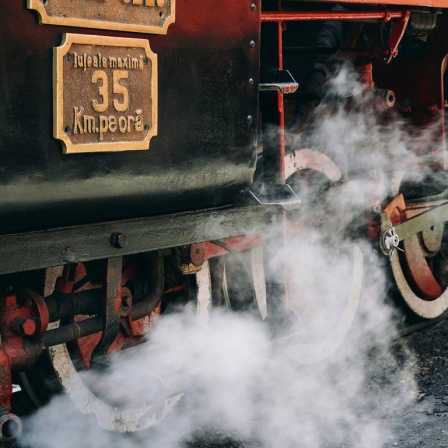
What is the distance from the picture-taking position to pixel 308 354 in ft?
14.4

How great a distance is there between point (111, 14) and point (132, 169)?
0.44 metres

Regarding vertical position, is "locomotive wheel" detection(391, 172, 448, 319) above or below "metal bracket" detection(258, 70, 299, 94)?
below

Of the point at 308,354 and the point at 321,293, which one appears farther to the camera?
the point at 321,293

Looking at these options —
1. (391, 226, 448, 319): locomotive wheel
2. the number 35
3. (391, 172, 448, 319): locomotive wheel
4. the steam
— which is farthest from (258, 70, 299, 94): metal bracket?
(391, 226, 448, 319): locomotive wheel

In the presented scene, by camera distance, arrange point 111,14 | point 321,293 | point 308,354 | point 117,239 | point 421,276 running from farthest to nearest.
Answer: point 421,276 → point 321,293 → point 308,354 → point 117,239 → point 111,14

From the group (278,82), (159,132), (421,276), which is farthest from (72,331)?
(421,276)

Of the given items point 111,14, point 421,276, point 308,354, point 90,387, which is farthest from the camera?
point 421,276

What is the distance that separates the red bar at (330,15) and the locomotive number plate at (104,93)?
812mm

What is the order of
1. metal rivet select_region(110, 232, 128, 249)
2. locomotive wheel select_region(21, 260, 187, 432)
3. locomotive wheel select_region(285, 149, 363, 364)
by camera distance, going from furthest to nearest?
locomotive wheel select_region(285, 149, 363, 364) → locomotive wheel select_region(21, 260, 187, 432) → metal rivet select_region(110, 232, 128, 249)

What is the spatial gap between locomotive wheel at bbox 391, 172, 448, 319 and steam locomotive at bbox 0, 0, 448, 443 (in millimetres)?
1248

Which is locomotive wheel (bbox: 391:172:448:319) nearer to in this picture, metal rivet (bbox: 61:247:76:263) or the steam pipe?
the steam pipe

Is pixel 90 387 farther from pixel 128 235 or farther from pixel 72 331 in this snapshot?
pixel 128 235

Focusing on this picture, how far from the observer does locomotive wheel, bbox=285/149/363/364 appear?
14.1ft

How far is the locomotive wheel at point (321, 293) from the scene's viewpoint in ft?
14.1
